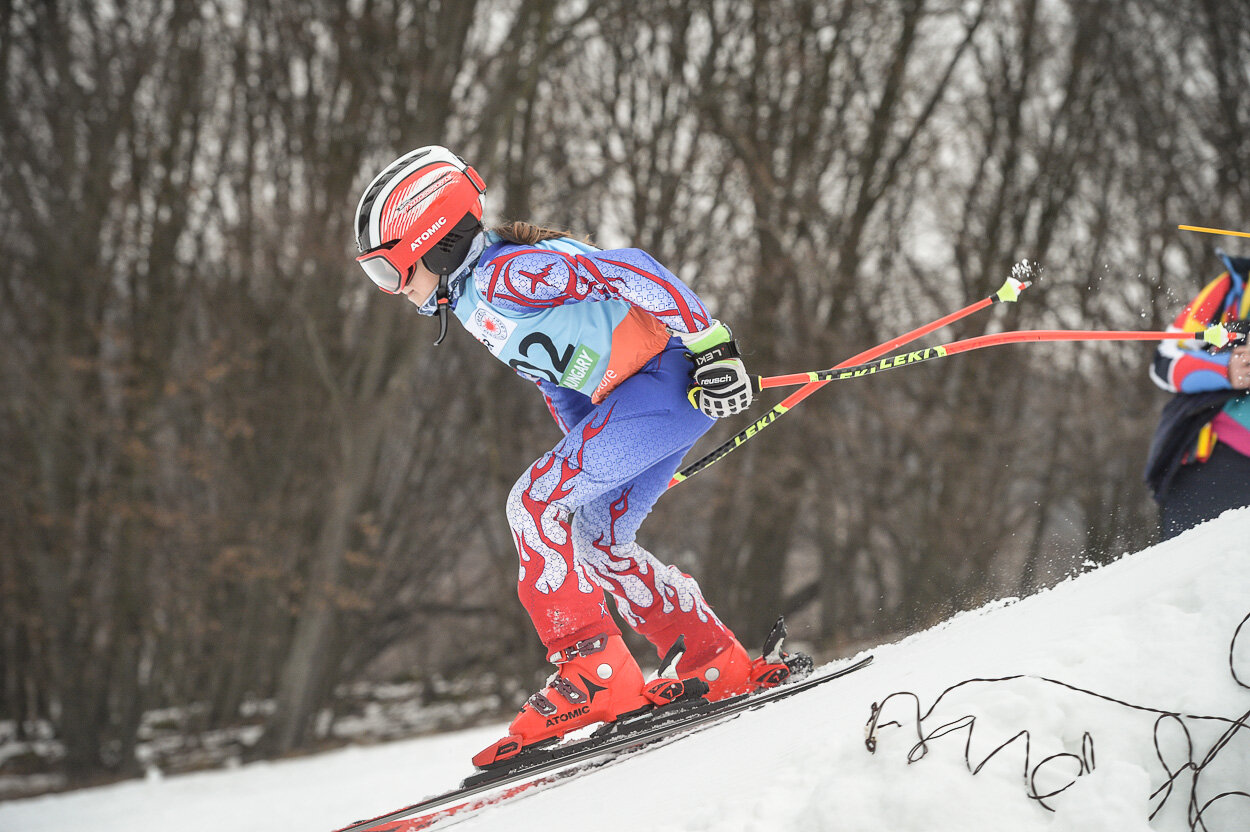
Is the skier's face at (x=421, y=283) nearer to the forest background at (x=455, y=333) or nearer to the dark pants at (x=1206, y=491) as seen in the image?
the dark pants at (x=1206, y=491)

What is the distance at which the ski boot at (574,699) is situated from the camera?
9.30 ft

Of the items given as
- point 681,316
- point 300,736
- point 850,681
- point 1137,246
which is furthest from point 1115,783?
point 1137,246

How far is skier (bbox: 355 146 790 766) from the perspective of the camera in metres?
2.72

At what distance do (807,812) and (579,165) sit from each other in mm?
9751

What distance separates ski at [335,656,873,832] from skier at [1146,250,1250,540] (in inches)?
64.3

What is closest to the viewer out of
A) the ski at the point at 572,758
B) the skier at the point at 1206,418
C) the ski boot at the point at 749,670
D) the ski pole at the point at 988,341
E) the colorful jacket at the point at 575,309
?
the colorful jacket at the point at 575,309

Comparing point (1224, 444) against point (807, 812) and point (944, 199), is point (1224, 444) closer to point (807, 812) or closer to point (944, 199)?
point (807, 812)

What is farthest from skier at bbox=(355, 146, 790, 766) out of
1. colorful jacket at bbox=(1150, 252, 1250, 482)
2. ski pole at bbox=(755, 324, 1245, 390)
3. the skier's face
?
colorful jacket at bbox=(1150, 252, 1250, 482)

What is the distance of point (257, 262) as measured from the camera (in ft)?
32.0

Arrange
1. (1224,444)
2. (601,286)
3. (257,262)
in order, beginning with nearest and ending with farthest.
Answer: (601,286), (1224,444), (257,262)

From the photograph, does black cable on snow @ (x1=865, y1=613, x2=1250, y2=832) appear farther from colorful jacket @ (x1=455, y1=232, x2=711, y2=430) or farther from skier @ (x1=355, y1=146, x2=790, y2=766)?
colorful jacket @ (x1=455, y1=232, x2=711, y2=430)

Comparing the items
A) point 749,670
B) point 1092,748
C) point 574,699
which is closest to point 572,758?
point 574,699

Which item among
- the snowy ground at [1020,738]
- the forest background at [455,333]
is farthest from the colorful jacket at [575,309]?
the forest background at [455,333]

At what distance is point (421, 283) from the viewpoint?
285 cm
